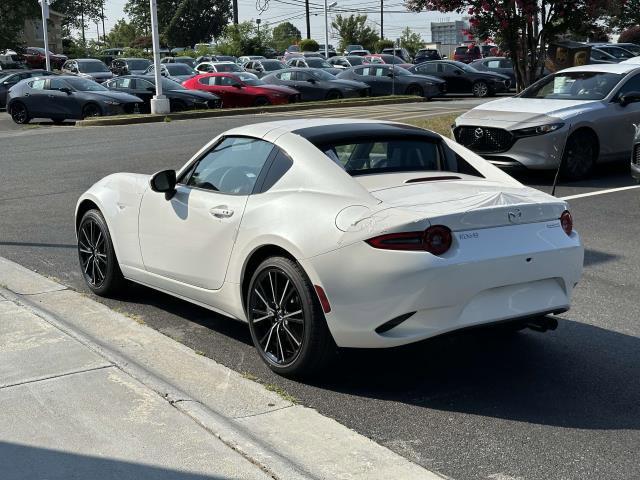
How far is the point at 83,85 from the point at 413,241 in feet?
80.3

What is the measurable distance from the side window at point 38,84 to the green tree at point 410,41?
60.4 metres

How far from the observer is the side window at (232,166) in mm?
6133

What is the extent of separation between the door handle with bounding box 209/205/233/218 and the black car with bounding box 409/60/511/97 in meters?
31.8

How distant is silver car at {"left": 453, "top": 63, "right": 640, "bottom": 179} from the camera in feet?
41.8

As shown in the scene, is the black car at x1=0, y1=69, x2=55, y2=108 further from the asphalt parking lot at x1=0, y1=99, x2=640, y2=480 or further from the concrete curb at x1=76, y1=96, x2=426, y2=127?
the asphalt parking lot at x1=0, y1=99, x2=640, y2=480

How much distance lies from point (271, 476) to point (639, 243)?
613cm

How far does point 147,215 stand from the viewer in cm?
683

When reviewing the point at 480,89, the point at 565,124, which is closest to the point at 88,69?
the point at 480,89

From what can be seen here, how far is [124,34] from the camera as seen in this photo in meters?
104

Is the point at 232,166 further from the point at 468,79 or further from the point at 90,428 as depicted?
the point at 468,79

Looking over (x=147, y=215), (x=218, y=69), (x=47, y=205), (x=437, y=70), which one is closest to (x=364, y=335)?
(x=147, y=215)

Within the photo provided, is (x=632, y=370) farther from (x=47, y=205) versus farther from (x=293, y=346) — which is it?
(x=47, y=205)

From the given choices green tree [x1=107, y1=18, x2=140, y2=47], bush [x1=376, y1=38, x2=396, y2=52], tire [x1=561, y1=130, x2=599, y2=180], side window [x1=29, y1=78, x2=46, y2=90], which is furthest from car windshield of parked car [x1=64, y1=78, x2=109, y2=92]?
green tree [x1=107, y1=18, x2=140, y2=47]

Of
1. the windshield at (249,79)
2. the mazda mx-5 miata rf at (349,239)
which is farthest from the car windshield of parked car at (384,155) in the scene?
the windshield at (249,79)
